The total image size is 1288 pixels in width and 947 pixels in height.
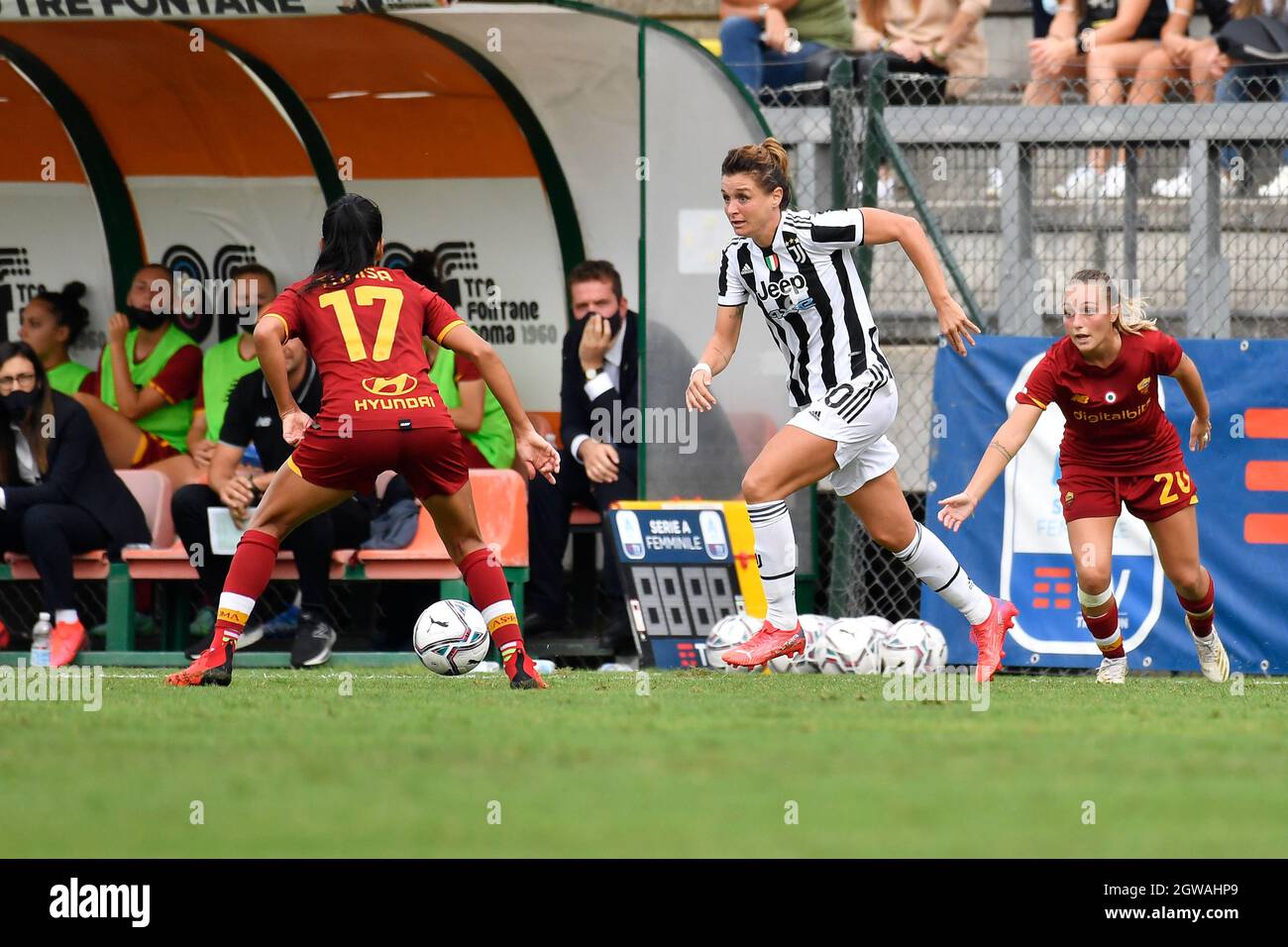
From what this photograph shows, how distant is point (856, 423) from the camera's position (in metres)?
7.61

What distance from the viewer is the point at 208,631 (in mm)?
10891

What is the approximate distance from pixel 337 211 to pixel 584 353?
343 cm

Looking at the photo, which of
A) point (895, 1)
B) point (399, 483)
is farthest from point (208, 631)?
point (895, 1)

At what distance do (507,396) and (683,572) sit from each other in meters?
2.97

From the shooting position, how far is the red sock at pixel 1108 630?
862cm

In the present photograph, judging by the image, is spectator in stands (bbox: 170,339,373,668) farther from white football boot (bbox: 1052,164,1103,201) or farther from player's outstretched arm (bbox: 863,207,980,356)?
white football boot (bbox: 1052,164,1103,201)

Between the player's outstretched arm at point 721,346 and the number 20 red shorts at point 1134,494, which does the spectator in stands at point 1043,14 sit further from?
the player's outstretched arm at point 721,346

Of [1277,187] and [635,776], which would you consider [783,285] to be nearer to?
[635,776]

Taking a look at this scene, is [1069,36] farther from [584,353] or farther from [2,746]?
[2,746]

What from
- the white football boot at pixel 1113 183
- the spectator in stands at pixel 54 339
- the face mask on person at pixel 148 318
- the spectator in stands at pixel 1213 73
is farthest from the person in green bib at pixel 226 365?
the spectator in stands at pixel 1213 73

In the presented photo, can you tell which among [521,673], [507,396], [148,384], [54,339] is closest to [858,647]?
[521,673]

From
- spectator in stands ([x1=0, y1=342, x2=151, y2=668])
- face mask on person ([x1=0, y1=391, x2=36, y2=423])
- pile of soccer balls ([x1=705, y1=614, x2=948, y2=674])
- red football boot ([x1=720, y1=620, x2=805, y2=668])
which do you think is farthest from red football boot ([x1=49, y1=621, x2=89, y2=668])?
red football boot ([x1=720, y1=620, x2=805, y2=668])

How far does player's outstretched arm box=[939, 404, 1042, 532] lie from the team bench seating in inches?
120

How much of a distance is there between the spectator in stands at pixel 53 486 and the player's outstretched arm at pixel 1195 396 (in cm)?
551
